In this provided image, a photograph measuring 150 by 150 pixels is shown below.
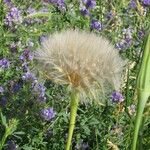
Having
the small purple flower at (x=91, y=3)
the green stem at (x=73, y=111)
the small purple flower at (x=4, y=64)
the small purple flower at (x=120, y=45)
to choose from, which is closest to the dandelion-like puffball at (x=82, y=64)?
the green stem at (x=73, y=111)

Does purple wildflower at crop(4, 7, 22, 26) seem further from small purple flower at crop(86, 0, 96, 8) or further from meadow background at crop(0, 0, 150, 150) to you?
small purple flower at crop(86, 0, 96, 8)

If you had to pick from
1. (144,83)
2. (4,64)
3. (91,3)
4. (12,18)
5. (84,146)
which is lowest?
(84,146)

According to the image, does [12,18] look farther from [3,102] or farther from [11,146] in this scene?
[11,146]

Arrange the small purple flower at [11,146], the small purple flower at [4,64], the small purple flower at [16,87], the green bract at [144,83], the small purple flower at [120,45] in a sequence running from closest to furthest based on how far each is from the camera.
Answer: the green bract at [144,83], the small purple flower at [11,146], the small purple flower at [16,87], the small purple flower at [4,64], the small purple flower at [120,45]

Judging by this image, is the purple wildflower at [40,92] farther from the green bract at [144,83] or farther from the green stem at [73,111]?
the green bract at [144,83]

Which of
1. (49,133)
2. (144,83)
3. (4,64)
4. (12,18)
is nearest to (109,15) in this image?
(12,18)

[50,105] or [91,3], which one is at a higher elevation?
[91,3]

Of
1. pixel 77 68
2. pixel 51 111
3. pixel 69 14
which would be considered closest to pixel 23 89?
pixel 51 111

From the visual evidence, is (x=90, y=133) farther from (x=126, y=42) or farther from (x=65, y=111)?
(x=126, y=42)
